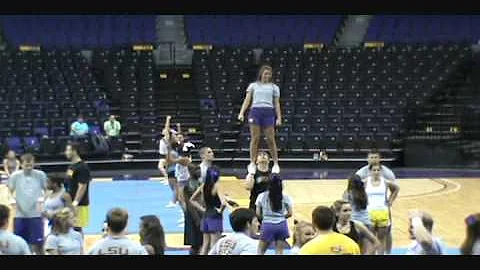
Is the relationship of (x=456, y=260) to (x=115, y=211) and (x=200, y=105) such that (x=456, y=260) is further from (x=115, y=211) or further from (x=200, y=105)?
(x=200, y=105)

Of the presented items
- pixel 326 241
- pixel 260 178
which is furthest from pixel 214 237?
pixel 326 241

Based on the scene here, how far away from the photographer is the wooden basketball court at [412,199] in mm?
12422

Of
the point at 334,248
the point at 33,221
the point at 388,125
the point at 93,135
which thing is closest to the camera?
the point at 334,248

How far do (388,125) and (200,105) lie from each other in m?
6.79

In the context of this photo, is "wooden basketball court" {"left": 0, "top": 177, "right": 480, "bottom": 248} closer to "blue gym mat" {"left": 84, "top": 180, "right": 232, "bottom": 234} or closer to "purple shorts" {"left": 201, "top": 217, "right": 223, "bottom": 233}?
"blue gym mat" {"left": 84, "top": 180, "right": 232, "bottom": 234}

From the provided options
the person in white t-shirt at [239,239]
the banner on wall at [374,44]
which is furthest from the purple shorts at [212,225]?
the banner on wall at [374,44]

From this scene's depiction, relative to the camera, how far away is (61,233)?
21.4 ft

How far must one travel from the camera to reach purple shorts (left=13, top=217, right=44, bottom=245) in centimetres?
866

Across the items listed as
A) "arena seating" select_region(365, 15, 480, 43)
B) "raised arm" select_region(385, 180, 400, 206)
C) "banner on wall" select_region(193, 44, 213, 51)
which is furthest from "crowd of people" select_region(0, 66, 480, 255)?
"arena seating" select_region(365, 15, 480, 43)

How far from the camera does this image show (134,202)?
16297 millimetres

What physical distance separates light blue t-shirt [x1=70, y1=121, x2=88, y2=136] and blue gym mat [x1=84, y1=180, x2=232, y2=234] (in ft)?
7.18

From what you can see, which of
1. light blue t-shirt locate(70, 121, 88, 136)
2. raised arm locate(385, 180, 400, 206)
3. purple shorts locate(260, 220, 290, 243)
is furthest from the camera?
light blue t-shirt locate(70, 121, 88, 136)

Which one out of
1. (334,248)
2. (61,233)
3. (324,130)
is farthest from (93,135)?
(334,248)

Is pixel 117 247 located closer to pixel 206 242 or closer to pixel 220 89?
pixel 206 242
